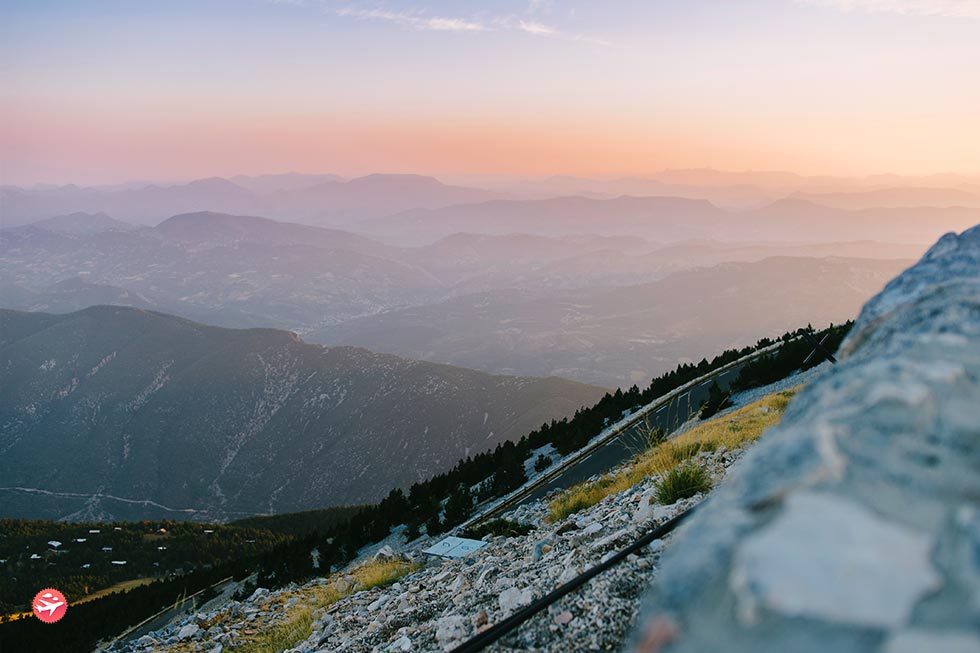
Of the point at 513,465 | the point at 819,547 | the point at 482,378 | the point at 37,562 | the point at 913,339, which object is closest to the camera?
the point at 819,547

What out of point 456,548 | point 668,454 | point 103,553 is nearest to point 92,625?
point 456,548

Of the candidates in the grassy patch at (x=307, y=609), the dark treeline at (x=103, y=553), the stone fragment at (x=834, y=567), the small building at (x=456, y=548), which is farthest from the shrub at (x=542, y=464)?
the dark treeline at (x=103, y=553)

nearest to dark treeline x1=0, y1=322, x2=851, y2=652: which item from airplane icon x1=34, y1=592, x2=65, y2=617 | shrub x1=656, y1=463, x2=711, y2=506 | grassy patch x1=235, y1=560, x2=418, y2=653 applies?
airplane icon x1=34, y1=592, x2=65, y2=617

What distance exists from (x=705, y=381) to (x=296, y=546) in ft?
60.5

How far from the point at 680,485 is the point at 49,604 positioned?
39.6 metres

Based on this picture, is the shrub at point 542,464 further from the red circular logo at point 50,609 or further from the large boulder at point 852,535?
the red circular logo at point 50,609

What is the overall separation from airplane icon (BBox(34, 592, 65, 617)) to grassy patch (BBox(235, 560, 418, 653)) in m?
25.1

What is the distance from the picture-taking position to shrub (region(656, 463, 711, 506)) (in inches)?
288

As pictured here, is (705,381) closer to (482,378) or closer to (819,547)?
(819,547)

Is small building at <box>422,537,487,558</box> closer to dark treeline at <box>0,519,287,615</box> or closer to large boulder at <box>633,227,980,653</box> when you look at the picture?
large boulder at <box>633,227,980,653</box>

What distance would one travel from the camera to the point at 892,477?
5.09 feet

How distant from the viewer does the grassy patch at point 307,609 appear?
8609 mm

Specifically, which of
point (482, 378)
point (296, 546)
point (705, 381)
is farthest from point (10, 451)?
point (705, 381)

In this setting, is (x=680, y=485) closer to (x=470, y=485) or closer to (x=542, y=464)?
(x=542, y=464)
